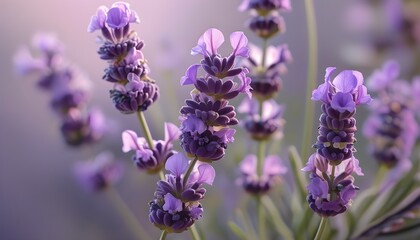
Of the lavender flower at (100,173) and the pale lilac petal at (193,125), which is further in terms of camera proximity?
the lavender flower at (100,173)

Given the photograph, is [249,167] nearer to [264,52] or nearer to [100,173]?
[264,52]

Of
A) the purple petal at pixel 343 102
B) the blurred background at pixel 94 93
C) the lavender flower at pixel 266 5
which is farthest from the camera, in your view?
the blurred background at pixel 94 93

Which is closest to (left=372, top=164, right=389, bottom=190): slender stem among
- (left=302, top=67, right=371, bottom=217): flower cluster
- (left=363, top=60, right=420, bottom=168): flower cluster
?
(left=363, top=60, right=420, bottom=168): flower cluster

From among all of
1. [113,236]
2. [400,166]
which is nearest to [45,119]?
[113,236]

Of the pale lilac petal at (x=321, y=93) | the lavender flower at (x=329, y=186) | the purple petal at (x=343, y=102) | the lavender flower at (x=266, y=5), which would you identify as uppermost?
the lavender flower at (x=266, y=5)

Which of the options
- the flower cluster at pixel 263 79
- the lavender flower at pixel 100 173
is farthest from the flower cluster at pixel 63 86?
the flower cluster at pixel 263 79

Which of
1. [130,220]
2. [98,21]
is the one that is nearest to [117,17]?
[98,21]

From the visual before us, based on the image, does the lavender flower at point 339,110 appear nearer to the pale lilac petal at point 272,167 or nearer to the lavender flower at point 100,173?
the pale lilac petal at point 272,167

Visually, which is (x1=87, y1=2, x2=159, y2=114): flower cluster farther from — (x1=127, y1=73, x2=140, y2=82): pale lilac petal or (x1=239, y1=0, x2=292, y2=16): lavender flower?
(x1=239, y1=0, x2=292, y2=16): lavender flower

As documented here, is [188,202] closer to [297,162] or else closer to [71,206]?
[297,162]
